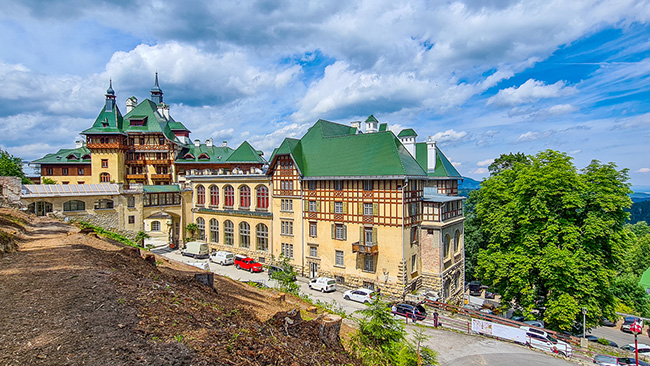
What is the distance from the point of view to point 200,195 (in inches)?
1576

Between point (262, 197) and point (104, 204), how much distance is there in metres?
15.3

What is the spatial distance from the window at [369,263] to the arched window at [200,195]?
22.0m

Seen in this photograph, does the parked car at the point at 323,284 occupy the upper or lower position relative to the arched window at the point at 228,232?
lower

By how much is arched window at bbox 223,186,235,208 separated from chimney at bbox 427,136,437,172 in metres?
21.3

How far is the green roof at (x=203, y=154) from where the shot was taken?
4867 cm

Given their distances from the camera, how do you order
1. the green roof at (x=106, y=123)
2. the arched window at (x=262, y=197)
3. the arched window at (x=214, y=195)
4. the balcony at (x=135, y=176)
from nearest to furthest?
1. the arched window at (x=262, y=197)
2. the arched window at (x=214, y=195)
3. the green roof at (x=106, y=123)
4. the balcony at (x=135, y=176)

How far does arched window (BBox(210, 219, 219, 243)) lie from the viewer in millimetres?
38531

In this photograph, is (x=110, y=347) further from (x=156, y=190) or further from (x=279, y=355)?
(x=156, y=190)

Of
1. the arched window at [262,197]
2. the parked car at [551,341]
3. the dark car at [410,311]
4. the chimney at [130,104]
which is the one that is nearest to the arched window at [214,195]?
the arched window at [262,197]

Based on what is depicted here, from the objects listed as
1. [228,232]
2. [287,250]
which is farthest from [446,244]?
[228,232]

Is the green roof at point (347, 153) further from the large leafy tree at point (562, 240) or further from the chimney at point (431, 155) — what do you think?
the large leafy tree at point (562, 240)

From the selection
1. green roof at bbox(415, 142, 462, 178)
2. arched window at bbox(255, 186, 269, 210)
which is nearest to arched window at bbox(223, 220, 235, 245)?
arched window at bbox(255, 186, 269, 210)

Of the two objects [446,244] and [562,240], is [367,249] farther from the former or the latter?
[562,240]

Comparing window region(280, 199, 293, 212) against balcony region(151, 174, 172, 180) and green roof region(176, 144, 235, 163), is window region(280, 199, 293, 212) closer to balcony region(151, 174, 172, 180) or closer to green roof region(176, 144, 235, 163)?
green roof region(176, 144, 235, 163)
